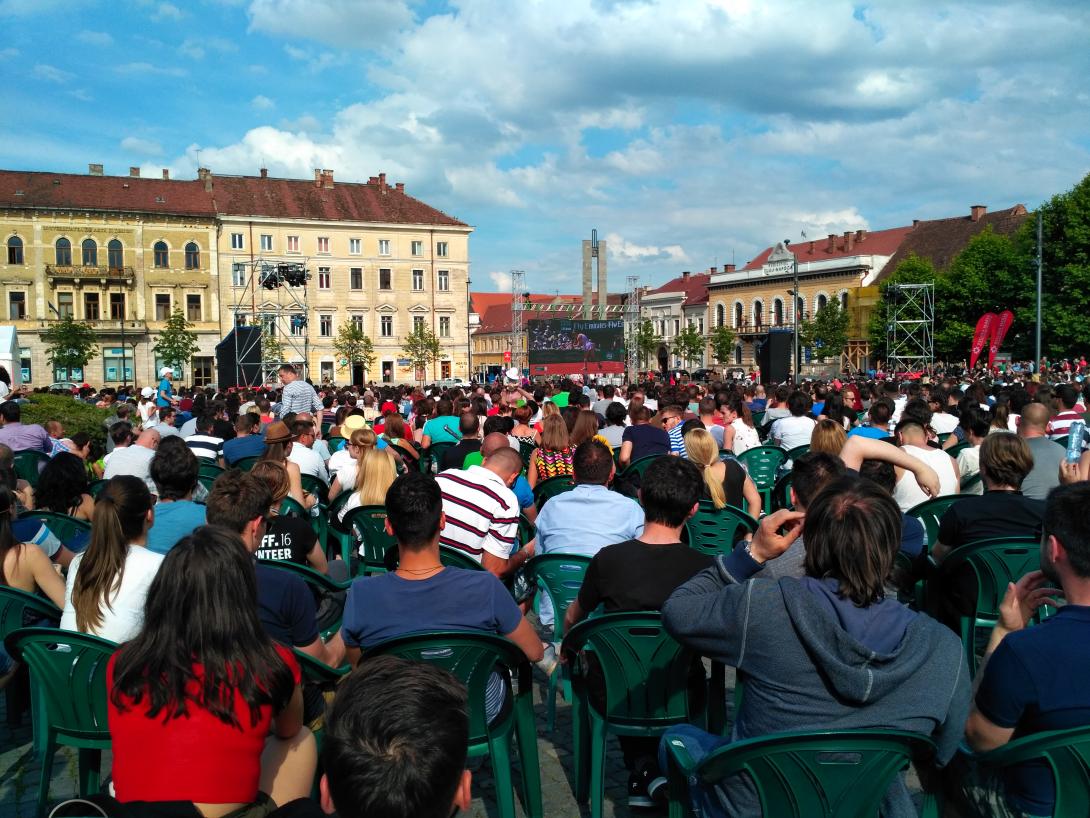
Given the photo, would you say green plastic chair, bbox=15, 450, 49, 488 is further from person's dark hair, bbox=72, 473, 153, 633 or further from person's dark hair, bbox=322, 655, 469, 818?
person's dark hair, bbox=322, 655, 469, 818

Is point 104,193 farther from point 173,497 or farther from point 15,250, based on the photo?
point 173,497

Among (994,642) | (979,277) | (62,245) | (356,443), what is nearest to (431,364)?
(62,245)

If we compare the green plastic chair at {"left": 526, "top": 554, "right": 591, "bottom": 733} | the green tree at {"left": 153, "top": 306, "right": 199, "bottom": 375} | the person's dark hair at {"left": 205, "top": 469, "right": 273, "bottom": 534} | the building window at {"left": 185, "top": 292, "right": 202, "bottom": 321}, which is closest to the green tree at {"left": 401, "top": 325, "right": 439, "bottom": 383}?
the building window at {"left": 185, "top": 292, "right": 202, "bottom": 321}

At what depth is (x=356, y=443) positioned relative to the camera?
750 cm

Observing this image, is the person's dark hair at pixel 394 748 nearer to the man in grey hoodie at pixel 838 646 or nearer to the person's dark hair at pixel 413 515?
the man in grey hoodie at pixel 838 646

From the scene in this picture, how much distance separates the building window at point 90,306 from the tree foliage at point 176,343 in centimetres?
607

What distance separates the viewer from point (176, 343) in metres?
54.8

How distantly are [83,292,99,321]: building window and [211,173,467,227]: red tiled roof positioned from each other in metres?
10.0

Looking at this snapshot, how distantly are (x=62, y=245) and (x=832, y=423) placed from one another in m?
61.9

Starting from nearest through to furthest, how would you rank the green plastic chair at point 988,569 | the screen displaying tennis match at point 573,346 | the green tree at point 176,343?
the green plastic chair at point 988,569
the screen displaying tennis match at point 573,346
the green tree at point 176,343

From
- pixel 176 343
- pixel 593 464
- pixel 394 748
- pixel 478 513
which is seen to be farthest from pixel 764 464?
pixel 176 343

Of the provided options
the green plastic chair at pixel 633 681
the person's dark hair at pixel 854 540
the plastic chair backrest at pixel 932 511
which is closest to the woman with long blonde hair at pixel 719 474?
the plastic chair backrest at pixel 932 511

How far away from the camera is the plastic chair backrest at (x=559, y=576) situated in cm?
460

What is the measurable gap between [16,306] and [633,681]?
64.1 metres
